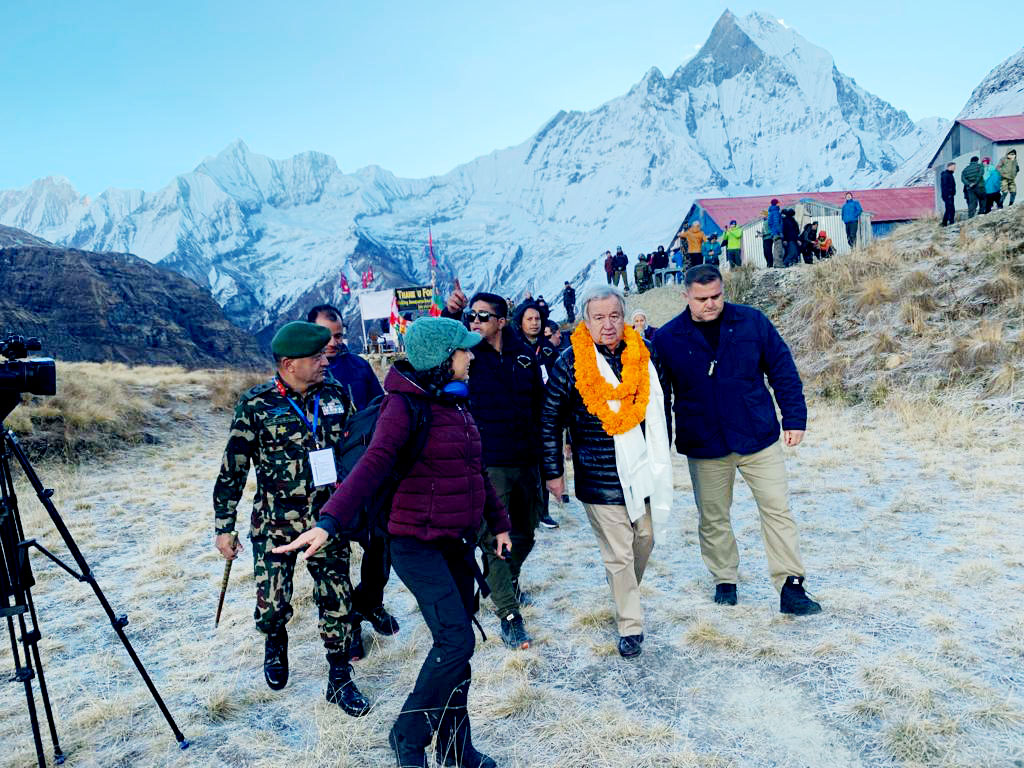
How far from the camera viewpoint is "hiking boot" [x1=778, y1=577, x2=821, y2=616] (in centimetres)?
378

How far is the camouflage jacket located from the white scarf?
156 centimetres

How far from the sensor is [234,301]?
127125 millimetres

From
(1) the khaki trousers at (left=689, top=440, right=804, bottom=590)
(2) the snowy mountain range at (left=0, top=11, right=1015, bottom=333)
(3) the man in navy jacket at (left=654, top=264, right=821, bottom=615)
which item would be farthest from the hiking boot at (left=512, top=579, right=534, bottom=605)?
(2) the snowy mountain range at (left=0, top=11, right=1015, bottom=333)

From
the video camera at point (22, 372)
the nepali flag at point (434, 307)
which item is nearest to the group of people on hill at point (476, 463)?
the video camera at point (22, 372)

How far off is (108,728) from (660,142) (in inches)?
5937

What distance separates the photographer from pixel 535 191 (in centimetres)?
15838

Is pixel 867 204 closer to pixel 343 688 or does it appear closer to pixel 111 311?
pixel 343 688

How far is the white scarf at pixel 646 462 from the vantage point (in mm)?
3418

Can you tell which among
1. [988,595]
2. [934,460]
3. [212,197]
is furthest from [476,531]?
[212,197]

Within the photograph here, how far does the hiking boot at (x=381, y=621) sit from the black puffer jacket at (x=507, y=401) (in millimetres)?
1193

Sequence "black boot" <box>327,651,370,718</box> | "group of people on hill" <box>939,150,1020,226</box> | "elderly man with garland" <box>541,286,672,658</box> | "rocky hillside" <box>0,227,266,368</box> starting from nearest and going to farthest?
"black boot" <box>327,651,370,718</box>
"elderly man with garland" <box>541,286,672,658</box>
"group of people on hill" <box>939,150,1020,226</box>
"rocky hillside" <box>0,227,266,368</box>

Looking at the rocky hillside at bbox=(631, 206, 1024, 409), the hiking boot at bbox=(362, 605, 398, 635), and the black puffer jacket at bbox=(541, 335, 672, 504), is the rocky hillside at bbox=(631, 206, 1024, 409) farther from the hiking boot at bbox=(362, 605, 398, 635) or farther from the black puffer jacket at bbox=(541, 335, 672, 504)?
the hiking boot at bbox=(362, 605, 398, 635)

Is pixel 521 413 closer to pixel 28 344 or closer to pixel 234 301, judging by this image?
pixel 28 344

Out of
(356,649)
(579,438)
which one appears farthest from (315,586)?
(579,438)
